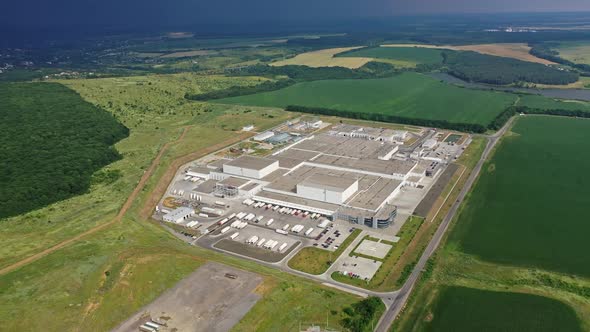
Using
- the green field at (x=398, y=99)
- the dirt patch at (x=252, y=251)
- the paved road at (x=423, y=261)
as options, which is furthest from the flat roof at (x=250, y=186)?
the green field at (x=398, y=99)

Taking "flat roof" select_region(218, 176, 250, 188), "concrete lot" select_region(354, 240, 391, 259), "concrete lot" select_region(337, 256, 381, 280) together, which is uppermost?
"flat roof" select_region(218, 176, 250, 188)

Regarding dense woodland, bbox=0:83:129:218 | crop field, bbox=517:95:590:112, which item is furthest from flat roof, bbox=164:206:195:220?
crop field, bbox=517:95:590:112

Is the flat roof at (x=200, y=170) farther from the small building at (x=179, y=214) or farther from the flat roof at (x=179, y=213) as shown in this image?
the small building at (x=179, y=214)

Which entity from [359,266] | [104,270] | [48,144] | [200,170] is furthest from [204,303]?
[48,144]

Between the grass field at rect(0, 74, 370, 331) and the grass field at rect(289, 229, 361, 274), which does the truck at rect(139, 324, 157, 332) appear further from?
the grass field at rect(289, 229, 361, 274)

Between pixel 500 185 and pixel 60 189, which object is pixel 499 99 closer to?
pixel 500 185

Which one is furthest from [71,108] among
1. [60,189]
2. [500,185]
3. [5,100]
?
[500,185]
